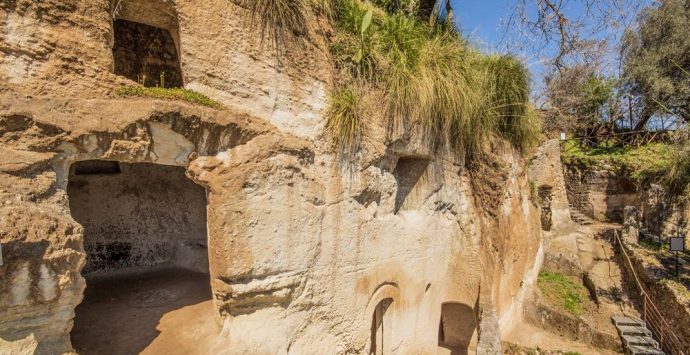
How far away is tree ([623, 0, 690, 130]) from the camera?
1399 cm

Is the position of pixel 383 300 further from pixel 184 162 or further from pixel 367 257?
pixel 184 162

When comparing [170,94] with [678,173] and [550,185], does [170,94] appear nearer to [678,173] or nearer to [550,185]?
[550,185]

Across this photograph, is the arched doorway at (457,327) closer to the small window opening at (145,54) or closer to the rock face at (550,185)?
the small window opening at (145,54)

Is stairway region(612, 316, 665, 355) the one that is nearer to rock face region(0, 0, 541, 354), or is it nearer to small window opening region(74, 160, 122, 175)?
rock face region(0, 0, 541, 354)

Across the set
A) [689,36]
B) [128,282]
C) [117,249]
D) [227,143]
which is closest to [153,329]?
[128,282]

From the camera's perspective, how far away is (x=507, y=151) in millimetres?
6785

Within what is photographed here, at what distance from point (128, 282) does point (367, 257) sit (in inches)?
156

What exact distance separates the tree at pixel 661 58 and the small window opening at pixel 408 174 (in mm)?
13761

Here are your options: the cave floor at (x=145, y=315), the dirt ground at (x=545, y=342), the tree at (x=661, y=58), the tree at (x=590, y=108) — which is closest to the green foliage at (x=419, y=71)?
the cave floor at (x=145, y=315)

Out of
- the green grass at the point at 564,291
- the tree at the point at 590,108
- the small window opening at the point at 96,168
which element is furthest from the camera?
the tree at the point at 590,108

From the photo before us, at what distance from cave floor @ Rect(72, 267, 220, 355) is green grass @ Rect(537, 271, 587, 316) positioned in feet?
29.2

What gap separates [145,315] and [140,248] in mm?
2434

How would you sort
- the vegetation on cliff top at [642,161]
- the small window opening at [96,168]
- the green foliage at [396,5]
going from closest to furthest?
1. the green foliage at [396,5]
2. the small window opening at [96,168]
3. the vegetation on cliff top at [642,161]

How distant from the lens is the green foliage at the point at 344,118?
159 inches
